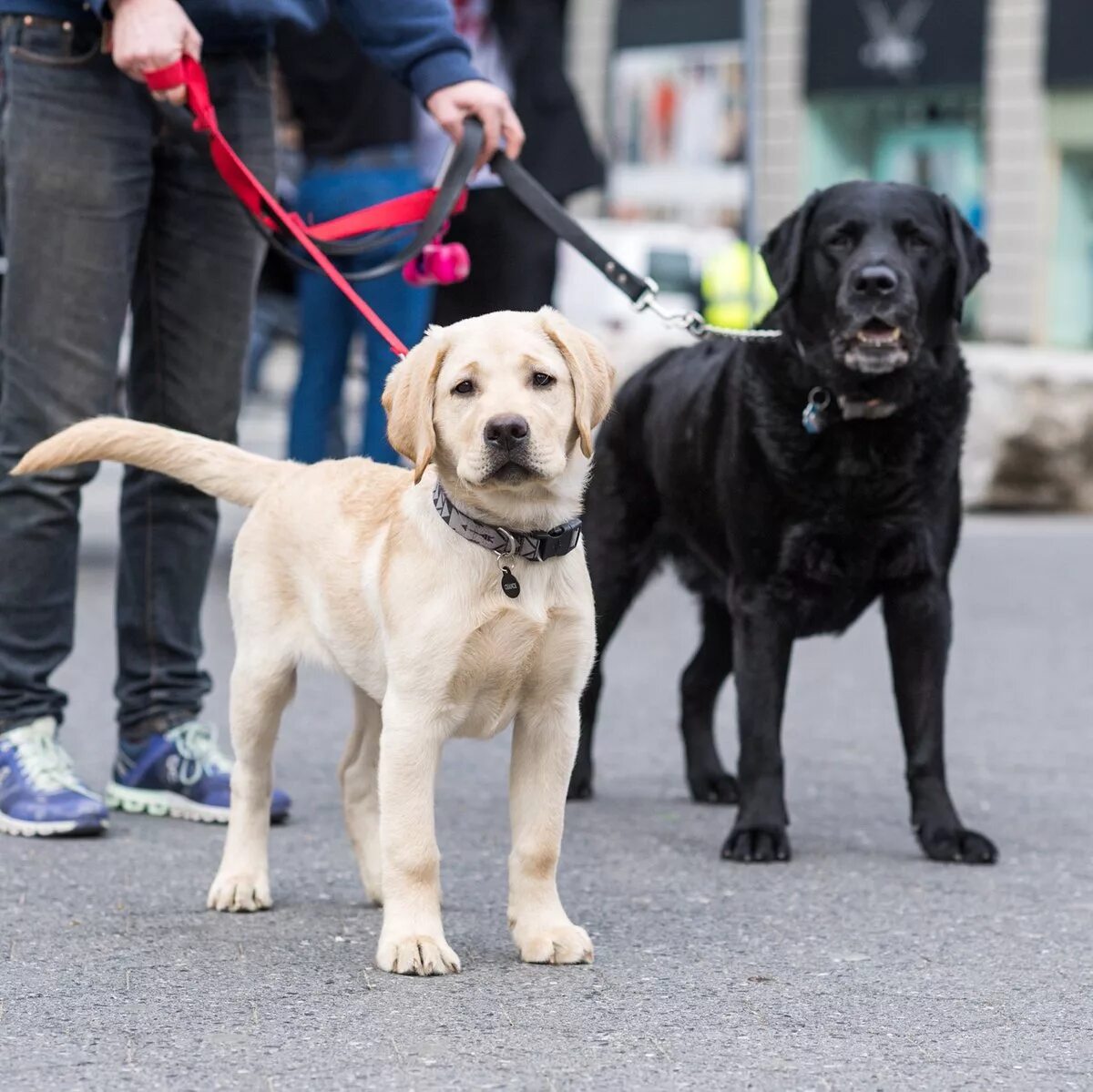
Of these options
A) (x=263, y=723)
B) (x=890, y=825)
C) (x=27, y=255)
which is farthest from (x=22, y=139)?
(x=890, y=825)

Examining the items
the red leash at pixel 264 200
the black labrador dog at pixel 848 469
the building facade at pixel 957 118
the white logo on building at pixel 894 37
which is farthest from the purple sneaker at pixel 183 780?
the white logo on building at pixel 894 37

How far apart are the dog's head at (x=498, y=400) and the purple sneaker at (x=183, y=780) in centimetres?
143

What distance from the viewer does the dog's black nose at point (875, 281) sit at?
435cm

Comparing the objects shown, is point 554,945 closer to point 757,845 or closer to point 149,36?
point 757,845

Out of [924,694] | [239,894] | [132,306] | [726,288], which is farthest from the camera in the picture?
[726,288]

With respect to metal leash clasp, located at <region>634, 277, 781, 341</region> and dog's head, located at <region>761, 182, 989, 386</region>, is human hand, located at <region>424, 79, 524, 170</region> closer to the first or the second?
metal leash clasp, located at <region>634, 277, 781, 341</region>

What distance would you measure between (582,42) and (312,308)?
22.7 m

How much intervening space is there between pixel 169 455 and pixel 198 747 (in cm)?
81

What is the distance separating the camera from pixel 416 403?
3.23 metres

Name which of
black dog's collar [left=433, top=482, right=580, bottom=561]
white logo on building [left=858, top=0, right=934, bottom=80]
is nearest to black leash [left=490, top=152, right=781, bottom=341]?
black dog's collar [left=433, top=482, right=580, bottom=561]

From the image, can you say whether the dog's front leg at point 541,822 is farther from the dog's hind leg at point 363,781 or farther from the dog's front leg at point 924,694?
the dog's front leg at point 924,694

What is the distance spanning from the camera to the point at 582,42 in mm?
29781

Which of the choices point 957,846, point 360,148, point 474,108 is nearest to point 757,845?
point 957,846

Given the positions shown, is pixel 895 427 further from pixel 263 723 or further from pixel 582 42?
pixel 582 42
